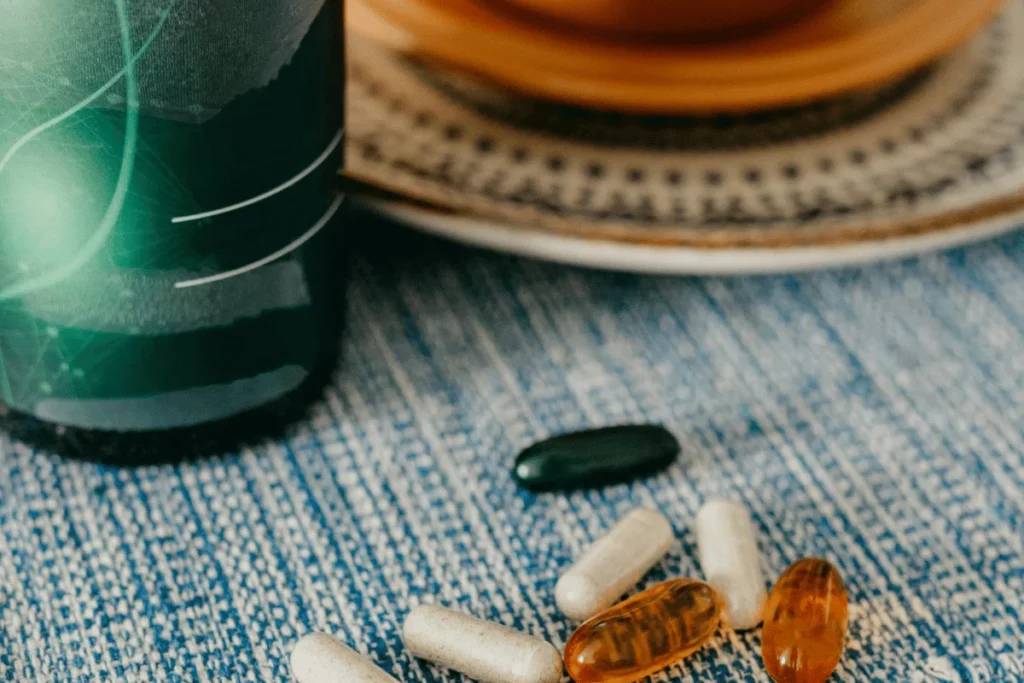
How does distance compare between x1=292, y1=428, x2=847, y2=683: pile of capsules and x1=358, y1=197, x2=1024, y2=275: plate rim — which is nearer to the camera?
x1=292, y1=428, x2=847, y2=683: pile of capsules

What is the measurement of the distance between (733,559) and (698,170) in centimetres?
22

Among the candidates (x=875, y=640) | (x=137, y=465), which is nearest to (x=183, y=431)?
(x=137, y=465)

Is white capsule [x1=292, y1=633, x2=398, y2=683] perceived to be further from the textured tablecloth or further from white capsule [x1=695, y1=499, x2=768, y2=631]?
white capsule [x1=695, y1=499, x2=768, y2=631]

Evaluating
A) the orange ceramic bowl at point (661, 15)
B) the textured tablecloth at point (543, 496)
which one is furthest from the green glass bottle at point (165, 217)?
the orange ceramic bowl at point (661, 15)

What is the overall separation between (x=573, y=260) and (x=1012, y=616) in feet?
0.78

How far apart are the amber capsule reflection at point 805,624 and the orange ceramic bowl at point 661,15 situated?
266mm

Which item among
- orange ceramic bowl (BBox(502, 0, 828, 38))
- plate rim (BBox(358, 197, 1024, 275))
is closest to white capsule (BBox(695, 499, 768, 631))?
plate rim (BBox(358, 197, 1024, 275))

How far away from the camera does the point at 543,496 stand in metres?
0.49

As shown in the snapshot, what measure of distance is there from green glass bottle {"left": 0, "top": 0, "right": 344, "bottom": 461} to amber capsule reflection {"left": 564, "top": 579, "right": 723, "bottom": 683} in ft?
0.58

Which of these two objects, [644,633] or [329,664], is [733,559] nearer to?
[644,633]

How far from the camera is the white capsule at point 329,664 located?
1.29ft

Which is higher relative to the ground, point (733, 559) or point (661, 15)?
point (661, 15)

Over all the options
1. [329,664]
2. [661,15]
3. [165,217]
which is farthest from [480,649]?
[661,15]

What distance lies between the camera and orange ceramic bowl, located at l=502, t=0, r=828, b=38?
21.3 inches
